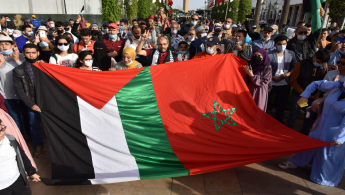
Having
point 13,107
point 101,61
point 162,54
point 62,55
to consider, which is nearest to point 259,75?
point 162,54

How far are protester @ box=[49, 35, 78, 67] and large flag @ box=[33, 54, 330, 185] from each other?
84cm

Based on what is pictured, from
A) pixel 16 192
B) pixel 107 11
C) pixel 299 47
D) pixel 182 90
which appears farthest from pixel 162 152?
Answer: pixel 107 11

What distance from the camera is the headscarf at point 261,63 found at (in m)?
4.00

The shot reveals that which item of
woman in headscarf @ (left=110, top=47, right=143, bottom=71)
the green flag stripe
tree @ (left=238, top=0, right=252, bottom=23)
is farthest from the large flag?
tree @ (left=238, top=0, right=252, bottom=23)

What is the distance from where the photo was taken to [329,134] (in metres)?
3.15

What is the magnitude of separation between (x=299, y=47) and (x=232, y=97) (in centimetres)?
262

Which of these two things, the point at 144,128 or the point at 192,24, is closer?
the point at 144,128

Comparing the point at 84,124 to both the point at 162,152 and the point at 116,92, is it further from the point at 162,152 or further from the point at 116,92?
the point at 162,152

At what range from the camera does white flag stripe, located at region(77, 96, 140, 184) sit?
124 inches

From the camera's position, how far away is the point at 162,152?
10.7 feet

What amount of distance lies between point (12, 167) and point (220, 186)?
2.52 m

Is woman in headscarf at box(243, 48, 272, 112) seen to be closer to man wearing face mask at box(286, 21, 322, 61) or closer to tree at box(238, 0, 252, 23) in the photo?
Result: man wearing face mask at box(286, 21, 322, 61)

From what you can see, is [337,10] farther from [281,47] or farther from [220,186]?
[220,186]

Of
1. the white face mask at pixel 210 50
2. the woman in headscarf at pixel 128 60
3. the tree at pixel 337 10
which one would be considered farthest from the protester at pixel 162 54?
the tree at pixel 337 10
